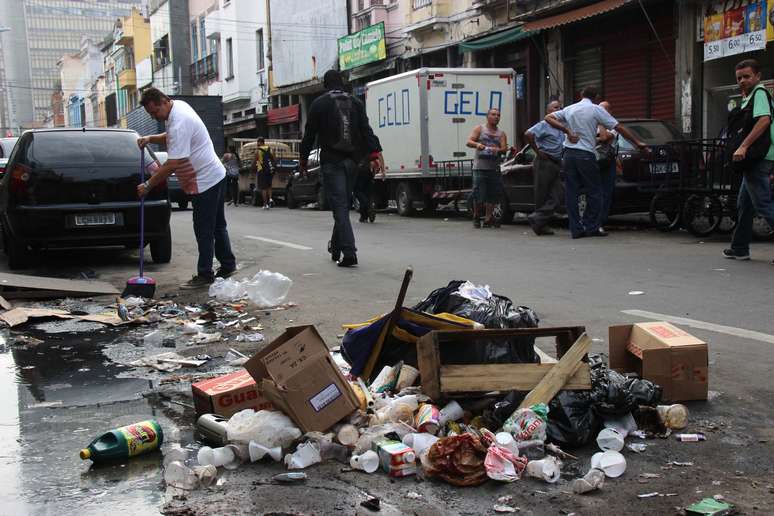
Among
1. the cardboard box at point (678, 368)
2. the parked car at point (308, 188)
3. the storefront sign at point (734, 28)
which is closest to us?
the cardboard box at point (678, 368)

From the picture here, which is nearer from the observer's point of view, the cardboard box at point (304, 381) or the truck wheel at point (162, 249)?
the cardboard box at point (304, 381)

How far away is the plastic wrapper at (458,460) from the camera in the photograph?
3.03 metres

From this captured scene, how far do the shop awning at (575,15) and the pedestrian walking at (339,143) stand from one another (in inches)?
384

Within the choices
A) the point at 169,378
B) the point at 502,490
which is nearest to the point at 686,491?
the point at 502,490

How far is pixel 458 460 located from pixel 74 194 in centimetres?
678

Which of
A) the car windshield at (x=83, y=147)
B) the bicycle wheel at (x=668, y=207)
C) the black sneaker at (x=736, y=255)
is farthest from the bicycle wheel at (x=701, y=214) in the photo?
the car windshield at (x=83, y=147)

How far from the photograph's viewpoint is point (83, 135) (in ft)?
30.2

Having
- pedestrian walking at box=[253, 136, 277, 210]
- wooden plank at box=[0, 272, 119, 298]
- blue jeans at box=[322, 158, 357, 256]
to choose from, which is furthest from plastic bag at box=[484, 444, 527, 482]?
pedestrian walking at box=[253, 136, 277, 210]

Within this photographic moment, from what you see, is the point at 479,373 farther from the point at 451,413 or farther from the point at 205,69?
the point at 205,69

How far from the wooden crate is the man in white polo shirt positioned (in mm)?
4251

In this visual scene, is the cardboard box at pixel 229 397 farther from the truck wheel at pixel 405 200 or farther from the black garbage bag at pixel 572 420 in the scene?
the truck wheel at pixel 405 200

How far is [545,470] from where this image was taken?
304 centimetres

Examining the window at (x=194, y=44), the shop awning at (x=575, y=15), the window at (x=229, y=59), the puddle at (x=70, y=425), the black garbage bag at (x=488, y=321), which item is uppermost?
the window at (x=194, y=44)

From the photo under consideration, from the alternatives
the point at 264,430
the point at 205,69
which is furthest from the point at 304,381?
the point at 205,69
